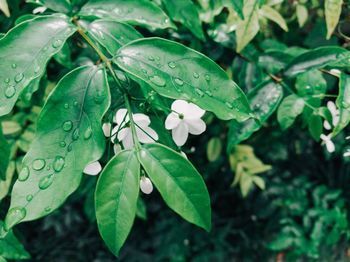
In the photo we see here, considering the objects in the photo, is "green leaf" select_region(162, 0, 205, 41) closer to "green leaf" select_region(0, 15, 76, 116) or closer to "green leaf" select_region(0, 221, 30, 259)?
"green leaf" select_region(0, 15, 76, 116)

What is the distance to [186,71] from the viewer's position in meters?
0.55

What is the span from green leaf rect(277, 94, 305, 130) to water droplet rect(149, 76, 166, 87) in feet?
1.46

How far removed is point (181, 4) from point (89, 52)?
1.12ft

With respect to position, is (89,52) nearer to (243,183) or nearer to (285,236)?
(243,183)

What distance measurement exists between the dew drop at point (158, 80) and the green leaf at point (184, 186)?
123mm

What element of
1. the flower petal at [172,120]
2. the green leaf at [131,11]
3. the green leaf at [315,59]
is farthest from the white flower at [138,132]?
the green leaf at [315,59]

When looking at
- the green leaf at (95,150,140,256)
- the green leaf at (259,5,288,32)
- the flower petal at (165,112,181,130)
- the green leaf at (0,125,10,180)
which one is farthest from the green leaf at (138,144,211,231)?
the green leaf at (259,5,288,32)

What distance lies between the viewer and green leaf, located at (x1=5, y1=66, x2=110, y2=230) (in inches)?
18.2

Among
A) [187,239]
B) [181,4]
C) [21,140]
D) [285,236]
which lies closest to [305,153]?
[285,236]

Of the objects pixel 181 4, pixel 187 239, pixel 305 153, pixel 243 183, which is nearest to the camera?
pixel 181 4

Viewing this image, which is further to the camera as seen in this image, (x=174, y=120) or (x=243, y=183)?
(x=243, y=183)

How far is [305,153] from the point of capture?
2.17m

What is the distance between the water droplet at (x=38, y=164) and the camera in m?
0.49

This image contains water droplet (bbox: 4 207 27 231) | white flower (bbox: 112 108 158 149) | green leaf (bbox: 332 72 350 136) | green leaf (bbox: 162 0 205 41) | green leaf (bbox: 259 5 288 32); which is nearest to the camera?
water droplet (bbox: 4 207 27 231)
